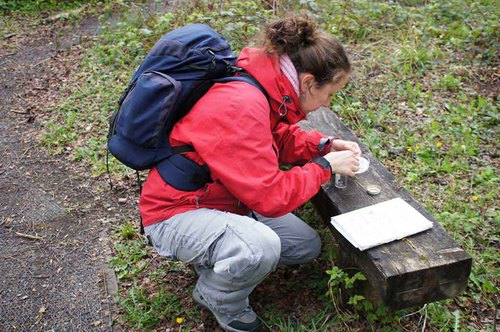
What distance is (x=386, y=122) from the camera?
177 inches

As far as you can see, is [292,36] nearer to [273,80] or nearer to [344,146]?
[273,80]

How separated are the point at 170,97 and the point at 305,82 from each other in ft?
2.13

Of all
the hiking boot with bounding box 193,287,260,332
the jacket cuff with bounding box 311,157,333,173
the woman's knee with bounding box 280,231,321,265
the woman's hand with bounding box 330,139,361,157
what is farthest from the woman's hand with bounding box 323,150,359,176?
the hiking boot with bounding box 193,287,260,332

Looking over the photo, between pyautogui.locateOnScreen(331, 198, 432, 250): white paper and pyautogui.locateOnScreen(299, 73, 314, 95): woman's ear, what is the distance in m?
0.65

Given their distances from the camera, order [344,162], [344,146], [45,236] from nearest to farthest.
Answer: [344,162] → [344,146] → [45,236]

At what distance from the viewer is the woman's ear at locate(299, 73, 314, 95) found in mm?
2432

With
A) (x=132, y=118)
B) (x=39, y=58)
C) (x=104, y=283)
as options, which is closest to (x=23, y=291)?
(x=104, y=283)

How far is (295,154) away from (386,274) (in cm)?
102

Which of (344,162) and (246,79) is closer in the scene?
(246,79)

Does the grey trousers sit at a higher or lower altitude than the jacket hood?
lower

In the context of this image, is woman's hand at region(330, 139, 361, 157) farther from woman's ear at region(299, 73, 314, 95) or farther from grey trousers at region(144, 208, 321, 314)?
grey trousers at region(144, 208, 321, 314)

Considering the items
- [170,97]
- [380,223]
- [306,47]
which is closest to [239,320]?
[380,223]

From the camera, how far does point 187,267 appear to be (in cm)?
321

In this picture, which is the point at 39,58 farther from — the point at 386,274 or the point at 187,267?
the point at 386,274
